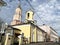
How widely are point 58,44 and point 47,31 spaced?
22.7 m

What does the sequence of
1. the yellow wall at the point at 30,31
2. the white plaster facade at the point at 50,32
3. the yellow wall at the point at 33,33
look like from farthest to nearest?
the white plaster facade at the point at 50,32
the yellow wall at the point at 33,33
the yellow wall at the point at 30,31

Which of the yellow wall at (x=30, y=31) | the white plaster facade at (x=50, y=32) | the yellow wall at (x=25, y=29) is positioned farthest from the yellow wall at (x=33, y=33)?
the white plaster facade at (x=50, y=32)

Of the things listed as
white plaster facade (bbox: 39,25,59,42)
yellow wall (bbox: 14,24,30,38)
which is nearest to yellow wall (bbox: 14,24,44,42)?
yellow wall (bbox: 14,24,30,38)

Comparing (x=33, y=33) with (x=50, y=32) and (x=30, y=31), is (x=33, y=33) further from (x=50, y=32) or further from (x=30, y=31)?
(x=50, y=32)

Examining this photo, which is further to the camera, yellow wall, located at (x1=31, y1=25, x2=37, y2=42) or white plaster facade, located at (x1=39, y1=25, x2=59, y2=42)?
white plaster facade, located at (x1=39, y1=25, x2=59, y2=42)

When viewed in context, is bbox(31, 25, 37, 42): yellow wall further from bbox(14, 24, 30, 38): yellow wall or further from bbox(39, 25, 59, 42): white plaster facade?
bbox(39, 25, 59, 42): white plaster facade

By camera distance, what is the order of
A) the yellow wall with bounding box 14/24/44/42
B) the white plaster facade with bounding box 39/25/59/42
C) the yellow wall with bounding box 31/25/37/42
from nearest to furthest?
the yellow wall with bounding box 14/24/44/42 < the yellow wall with bounding box 31/25/37/42 < the white plaster facade with bounding box 39/25/59/42

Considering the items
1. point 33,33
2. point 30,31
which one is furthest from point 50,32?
point 30,31

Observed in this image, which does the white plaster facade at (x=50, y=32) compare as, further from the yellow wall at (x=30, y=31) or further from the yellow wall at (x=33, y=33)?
the yellow wall at (x=33, y=33)

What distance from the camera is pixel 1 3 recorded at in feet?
88.9

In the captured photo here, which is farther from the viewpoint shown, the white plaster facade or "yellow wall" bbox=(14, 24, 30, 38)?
the white plaster facade

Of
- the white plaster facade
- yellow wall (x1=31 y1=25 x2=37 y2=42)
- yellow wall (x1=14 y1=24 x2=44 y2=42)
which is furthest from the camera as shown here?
the white plaster facade

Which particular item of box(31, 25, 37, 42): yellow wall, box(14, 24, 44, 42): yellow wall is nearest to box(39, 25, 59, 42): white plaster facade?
box(14, 24, 44, 42): yellow wall

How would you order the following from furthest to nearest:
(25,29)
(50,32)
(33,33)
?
(50,32) < (33,33) < (25,29)
